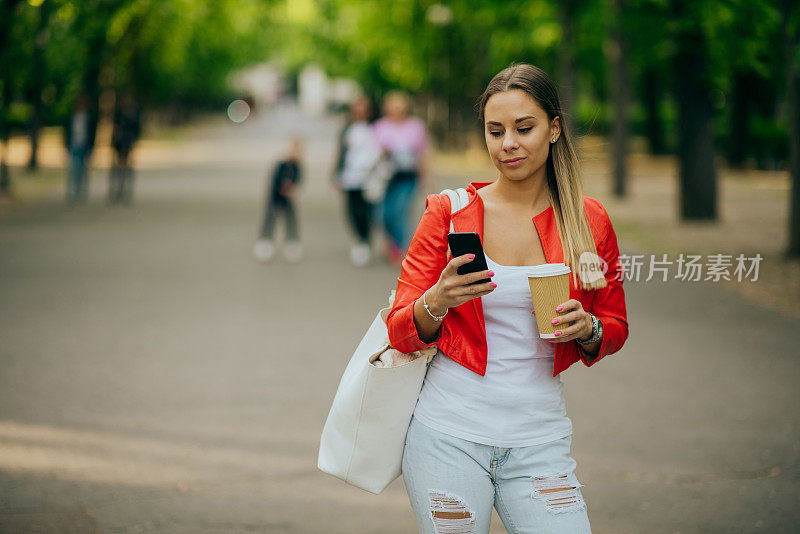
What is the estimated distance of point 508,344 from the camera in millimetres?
2527

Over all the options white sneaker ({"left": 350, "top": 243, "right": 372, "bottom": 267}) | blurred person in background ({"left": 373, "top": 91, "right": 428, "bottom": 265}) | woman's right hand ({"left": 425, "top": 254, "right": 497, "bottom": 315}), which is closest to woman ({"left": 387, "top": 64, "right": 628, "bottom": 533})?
woman's right hand ({"left": 425, "top": 254, "right": 497, "bottom": 315})

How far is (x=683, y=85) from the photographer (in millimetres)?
16906

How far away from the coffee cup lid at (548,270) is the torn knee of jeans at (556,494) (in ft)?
1.70

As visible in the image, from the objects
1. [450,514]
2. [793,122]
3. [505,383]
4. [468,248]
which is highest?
[793,122]

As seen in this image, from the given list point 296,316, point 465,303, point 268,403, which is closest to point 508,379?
point 465,303

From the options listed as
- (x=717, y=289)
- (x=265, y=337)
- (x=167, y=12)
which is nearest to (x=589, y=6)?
(x=717, y=289)

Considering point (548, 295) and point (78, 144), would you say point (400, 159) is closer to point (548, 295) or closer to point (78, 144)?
point (548, 295)

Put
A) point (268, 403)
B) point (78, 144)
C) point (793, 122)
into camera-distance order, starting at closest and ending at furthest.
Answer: point (268, 403) < point (793, 122) < point (78, 144)

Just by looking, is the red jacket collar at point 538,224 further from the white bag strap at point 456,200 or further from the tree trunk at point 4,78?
the tree trunk at point 4,78

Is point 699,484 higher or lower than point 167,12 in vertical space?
lower

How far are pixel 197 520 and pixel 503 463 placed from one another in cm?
231

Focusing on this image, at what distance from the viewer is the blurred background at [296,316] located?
15.7 feet

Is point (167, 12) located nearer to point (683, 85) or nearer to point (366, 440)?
point (683, 85)

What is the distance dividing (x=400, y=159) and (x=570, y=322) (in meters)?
9.41
